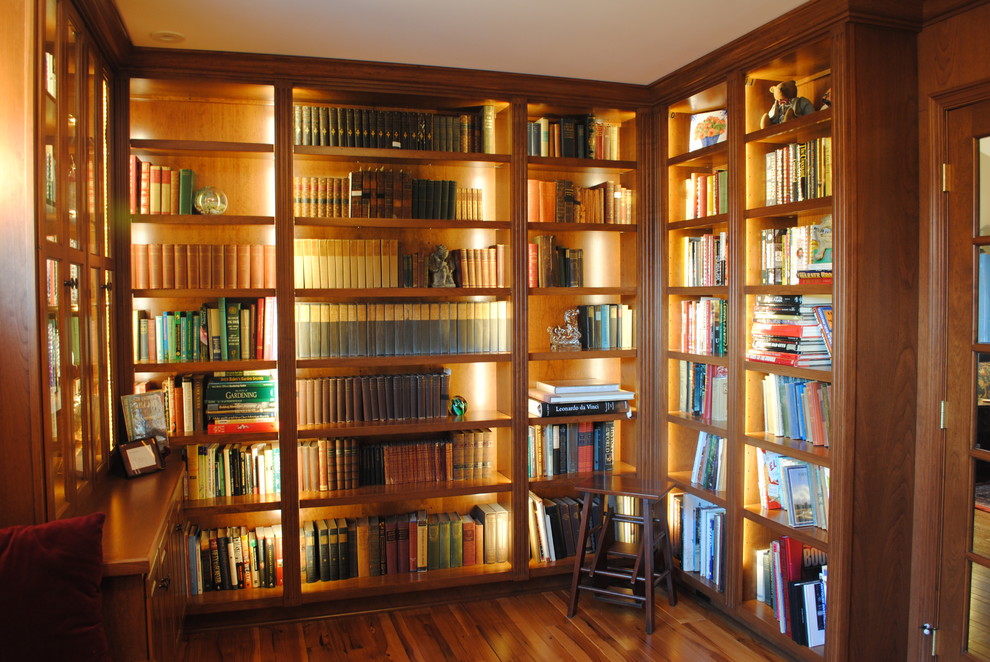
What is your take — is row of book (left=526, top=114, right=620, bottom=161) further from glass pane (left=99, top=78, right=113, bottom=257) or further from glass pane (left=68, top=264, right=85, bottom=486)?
glass pane (left=68, top=264, right=85, bottom=486)

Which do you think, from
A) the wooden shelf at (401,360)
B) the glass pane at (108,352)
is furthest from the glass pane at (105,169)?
the wooden shelf at (401,360)

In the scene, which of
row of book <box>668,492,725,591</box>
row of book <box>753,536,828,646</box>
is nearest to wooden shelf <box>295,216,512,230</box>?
row of book <box>668,492,725,591</box>

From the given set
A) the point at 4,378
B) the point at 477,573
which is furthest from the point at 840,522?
the point at 4,378

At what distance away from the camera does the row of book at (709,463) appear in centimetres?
349

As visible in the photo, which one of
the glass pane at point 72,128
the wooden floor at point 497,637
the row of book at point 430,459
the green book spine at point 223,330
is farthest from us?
the row of book at point 430,459

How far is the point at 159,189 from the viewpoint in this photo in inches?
130

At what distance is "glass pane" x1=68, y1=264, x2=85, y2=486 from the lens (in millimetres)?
2314

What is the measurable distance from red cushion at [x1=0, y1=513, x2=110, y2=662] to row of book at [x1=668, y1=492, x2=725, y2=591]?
8.64 feet

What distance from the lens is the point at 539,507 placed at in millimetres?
3826

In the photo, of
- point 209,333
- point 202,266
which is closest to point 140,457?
point 209,333

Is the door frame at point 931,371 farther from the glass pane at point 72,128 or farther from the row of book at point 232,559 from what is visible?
the glass pane at point 72,128

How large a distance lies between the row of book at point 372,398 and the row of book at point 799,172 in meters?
1.80

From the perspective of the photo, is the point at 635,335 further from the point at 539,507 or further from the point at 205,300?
the point at 205,300

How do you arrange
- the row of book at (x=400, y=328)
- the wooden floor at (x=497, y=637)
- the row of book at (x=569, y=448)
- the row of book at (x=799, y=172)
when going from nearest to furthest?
the row of book at (x=799, y=172), the wooden floor at (x=497, y=637), the row of book at (x=400, y=328), the row of book at (x=569, y=448)
